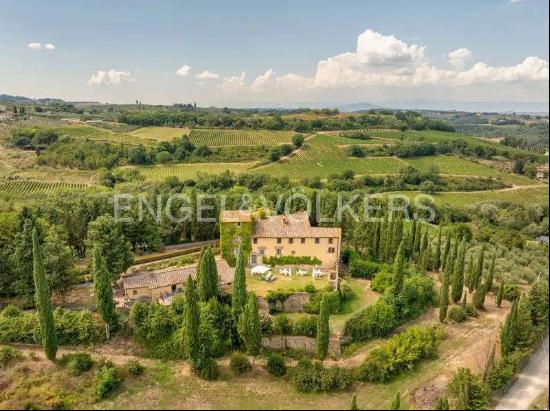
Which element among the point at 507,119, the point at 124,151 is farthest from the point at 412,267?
the point at 507,119

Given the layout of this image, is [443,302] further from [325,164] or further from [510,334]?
[325,164]

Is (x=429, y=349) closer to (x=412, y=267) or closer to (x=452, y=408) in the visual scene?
(x=452, y=408)

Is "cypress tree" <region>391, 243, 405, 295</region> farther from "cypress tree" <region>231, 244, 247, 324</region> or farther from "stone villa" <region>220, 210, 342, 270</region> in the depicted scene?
"cypress tree" <region>231, 244, 247, 324</region>

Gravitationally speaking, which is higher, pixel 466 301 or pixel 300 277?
pixel 300 277

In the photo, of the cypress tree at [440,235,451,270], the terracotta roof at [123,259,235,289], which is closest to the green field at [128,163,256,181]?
the terracotta roof at [123,259,235,289]

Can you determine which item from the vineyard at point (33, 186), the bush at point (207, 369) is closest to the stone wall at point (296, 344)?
the bush at point (207, 369)
